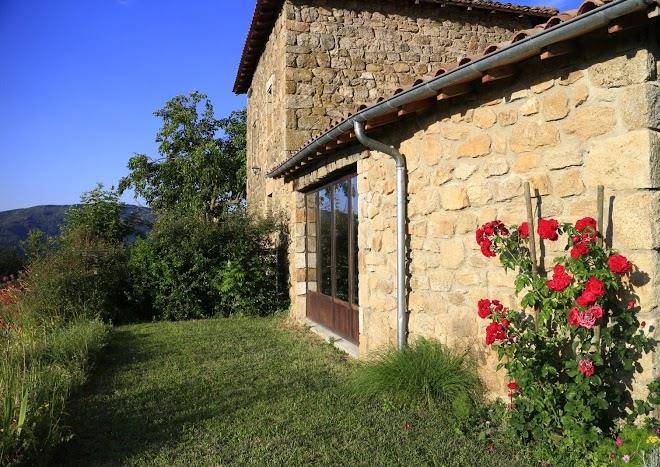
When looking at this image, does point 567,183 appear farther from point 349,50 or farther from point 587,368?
point 349,50

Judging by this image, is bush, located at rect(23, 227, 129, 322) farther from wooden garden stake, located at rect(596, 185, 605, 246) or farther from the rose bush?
wooden garden stake, located at rect(596, 185, 605, 246)

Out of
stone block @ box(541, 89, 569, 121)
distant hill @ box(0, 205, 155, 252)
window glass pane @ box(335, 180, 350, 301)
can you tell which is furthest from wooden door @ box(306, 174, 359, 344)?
distant hill @ box(0, 205, 155, 252)

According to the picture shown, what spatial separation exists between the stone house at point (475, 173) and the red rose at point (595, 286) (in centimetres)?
25

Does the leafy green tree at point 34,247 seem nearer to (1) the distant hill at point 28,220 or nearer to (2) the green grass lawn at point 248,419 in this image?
(2) the green grass lawn at point 248,419

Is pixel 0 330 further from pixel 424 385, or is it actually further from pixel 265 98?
pixel 265 98

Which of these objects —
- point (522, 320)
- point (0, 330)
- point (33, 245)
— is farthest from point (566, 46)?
point (33, 245)

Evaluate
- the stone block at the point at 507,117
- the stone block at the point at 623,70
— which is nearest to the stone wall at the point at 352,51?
the stone block at the point at 507,117

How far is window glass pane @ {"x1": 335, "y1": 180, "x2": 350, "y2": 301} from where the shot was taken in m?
Result: 6.94

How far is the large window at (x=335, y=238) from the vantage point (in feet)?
22.1

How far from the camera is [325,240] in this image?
7949 mm

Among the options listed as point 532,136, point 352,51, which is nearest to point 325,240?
point 352,51

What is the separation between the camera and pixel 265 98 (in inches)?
456

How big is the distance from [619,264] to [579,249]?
21 cm

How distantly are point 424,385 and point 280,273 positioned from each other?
662cm
